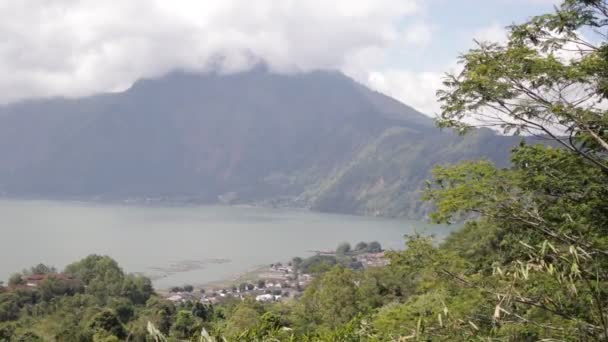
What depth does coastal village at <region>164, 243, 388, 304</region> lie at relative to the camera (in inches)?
1144

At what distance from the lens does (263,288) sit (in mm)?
33594

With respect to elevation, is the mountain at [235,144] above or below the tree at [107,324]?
above

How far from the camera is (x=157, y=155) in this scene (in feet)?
522

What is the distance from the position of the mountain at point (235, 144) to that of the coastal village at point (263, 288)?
53.9m

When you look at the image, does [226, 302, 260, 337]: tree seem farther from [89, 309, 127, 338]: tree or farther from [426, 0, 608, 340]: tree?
[426, 0, 608, 340]: tree

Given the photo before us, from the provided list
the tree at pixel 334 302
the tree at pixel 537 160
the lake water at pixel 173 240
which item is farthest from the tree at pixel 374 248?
the tree at pixel 537 160

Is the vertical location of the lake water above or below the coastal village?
above

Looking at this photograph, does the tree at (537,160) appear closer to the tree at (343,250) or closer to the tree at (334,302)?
the tree at (334,302)

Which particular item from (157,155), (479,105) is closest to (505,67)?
(479,105)

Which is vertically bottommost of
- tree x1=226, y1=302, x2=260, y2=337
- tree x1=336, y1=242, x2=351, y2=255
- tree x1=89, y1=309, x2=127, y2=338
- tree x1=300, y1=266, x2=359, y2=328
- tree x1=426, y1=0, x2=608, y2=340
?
tree x1=336, y1=242, x2=351, y2=255

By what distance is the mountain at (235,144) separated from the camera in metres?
114

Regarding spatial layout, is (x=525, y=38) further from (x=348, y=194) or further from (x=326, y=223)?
(x=348, y=194)

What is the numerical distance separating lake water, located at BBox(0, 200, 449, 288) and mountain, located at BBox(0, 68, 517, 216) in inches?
1279

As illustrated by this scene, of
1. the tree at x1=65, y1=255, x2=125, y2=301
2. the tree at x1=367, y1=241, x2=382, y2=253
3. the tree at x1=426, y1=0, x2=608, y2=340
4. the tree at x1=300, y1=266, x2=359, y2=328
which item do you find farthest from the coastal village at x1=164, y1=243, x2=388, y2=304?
the tree at x1=426, y1=0, x2=608, y2=340
